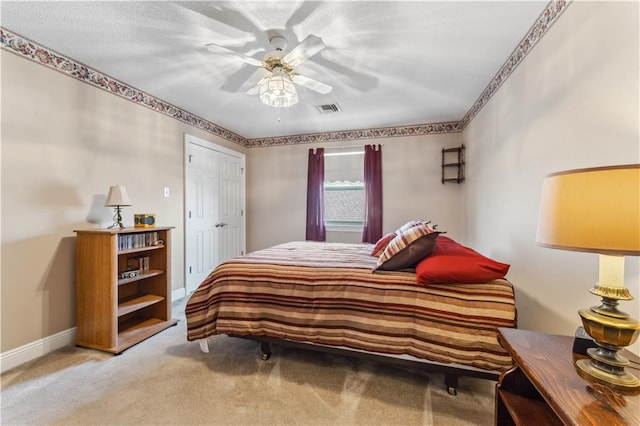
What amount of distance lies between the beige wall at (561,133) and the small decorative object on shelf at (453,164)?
4.08 feet

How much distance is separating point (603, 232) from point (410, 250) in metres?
1.17

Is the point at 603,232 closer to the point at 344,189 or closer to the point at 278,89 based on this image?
the point at 278,89

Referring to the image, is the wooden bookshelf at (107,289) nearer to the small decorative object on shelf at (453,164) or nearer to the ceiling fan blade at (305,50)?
the ceiling fan blade at (305,50)

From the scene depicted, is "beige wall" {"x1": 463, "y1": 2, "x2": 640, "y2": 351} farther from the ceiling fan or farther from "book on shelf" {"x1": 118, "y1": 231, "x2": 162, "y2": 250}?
"book on shelf" {"x1": 118, "y1": 231, "x2": 162, "y2": 250}

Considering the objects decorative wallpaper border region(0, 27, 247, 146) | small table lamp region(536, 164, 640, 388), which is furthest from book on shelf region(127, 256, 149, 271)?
small table lamp region(536, 164, 640, 388)

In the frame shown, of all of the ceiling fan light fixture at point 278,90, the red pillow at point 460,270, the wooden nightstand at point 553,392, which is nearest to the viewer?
the wooden nightstand at point 553,392

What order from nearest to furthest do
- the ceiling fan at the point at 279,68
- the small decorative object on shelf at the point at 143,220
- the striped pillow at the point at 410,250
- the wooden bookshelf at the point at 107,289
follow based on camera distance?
the striped pillow at the point at 410,250 → the ceiling fan at the point at 279,68 → the wooden bookshelf at the point at 107,289 → the small decorative object on shelf at the point at 143,220

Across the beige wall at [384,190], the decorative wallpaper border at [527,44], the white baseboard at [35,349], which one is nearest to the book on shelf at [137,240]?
the white baseboard at [35,349]

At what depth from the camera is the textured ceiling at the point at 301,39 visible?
177cm

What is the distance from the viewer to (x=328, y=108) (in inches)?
138

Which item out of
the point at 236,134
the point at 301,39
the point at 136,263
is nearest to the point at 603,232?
the point at 301,39

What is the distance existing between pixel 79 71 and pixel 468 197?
4459mm

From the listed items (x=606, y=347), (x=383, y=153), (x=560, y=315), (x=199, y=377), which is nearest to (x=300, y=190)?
(x=383, y=153)

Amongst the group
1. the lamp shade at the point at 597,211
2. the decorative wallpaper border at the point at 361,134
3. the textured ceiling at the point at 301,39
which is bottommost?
the lamp shade at the point at 597,211
